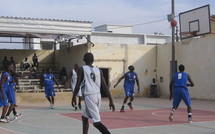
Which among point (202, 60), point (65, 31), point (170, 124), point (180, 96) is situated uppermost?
point (65, 31)

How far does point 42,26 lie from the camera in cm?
2100

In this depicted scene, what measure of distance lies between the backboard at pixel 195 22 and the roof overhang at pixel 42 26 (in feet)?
22.4

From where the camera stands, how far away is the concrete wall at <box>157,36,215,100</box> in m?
21.5

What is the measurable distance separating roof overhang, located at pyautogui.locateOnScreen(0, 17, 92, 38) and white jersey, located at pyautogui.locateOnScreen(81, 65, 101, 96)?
14.3m

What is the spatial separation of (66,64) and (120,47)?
512 cm

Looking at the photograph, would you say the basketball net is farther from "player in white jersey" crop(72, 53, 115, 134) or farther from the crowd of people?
"player in white jersey" crop(72, 53, 115, 134)

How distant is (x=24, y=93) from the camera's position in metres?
19.7

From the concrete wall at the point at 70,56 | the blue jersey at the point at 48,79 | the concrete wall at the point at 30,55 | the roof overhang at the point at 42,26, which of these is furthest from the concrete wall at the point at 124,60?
the blue jersey at the point at 48,79

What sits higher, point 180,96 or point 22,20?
point 22,20

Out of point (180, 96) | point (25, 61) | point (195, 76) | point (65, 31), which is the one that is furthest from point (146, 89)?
point (180, 96)

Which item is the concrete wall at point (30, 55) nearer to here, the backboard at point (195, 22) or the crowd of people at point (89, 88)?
the backboard at point (195, 22)

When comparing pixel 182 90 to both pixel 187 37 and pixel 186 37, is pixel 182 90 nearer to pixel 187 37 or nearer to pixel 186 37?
pixel 187 37

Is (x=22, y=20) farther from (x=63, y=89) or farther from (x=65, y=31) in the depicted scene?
(x=63, y=89)

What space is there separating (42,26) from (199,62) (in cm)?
1023
